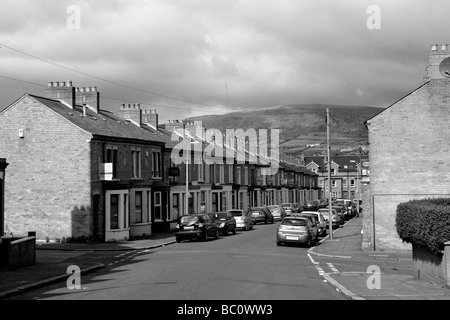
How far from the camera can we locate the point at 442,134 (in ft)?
96.9

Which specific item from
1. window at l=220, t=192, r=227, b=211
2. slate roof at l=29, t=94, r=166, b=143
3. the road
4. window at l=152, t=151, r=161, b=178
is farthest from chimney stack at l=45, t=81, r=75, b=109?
window at l=220, t=192, r=227, b=211

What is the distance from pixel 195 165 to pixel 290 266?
31.8 meters

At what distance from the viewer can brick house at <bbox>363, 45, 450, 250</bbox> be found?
29438 mm

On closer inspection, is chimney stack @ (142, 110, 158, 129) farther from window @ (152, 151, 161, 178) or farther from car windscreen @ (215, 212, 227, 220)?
car windscreen @ (215, 212, 227, 220)

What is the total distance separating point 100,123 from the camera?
40375 millimetres

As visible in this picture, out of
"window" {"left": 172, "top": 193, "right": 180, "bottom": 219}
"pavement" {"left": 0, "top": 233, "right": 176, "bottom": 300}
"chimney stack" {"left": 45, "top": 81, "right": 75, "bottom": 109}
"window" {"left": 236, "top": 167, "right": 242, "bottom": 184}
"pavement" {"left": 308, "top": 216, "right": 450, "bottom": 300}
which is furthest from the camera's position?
"window" {"left": 236, "top": 167, "right": 242, "bottom": 184}

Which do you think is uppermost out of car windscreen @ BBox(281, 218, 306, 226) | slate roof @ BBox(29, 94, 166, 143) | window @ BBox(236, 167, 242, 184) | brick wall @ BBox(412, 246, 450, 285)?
slate roof @ BBox(29, 94, 166, 143)

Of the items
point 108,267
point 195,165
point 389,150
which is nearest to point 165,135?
point 195,165

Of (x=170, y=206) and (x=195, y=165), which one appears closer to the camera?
(x=170, y=206)

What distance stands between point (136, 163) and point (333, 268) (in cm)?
2176

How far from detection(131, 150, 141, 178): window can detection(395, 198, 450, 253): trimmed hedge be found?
2399 cm

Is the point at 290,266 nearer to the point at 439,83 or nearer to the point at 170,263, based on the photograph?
the point at 170,263

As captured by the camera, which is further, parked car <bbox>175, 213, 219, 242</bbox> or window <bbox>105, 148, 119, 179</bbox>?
window <bbox>105, 148, 119, 179</bbox>

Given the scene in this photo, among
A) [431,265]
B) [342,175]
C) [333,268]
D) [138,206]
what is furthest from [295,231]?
[342,175]
